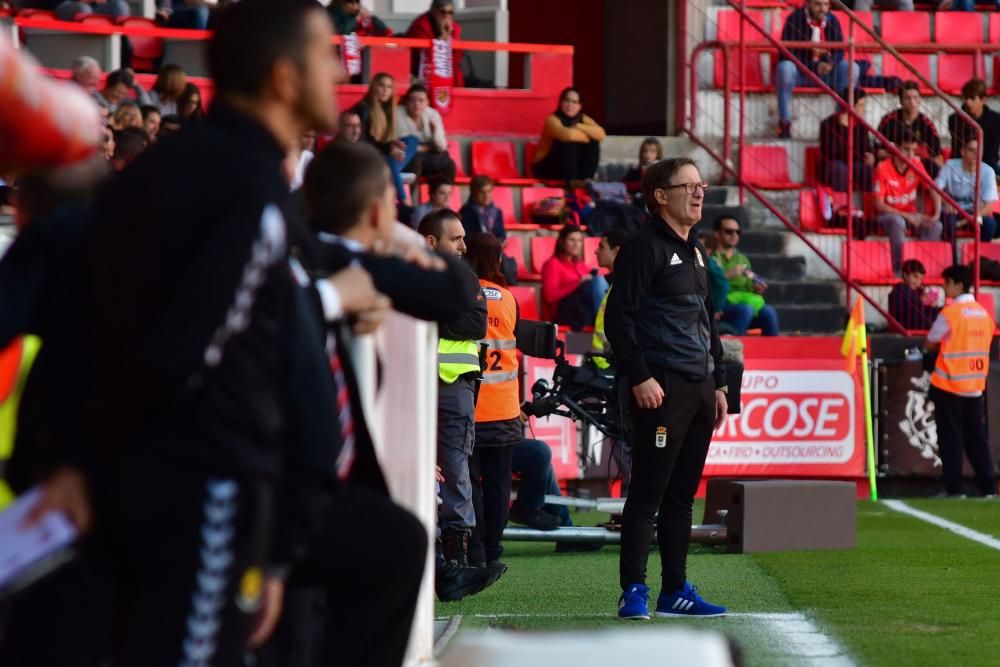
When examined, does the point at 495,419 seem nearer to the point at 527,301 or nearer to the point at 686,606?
the point at 686,606

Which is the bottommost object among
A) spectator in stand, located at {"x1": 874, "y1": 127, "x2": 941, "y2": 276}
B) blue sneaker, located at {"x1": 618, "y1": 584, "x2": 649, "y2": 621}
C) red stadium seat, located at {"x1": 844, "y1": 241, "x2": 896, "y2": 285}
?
blue sneaker, located at {"x1": 618, "y1": 584, "x2": 649, "y2": 621}

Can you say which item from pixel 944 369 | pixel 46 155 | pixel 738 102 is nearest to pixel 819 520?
pixel 944 369

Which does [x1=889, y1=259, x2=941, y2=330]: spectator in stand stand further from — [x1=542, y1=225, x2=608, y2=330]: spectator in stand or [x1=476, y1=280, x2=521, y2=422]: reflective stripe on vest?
[x1=476, y1=280, x2=521, y2=422]: reflective stripe on vest

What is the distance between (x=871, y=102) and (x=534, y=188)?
4.76 metres

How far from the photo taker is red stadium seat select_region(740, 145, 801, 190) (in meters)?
21.4

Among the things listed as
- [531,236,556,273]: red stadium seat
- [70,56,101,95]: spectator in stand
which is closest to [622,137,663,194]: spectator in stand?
[531,236,556,273]: red stadium seat

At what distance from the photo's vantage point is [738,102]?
22047 millimetres

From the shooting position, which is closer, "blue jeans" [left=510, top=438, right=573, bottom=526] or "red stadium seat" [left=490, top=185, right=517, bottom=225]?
"blue jeans" [left=510, top=438, right=573, bottom=526]

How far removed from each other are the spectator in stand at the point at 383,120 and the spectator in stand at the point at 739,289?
10.5 ft

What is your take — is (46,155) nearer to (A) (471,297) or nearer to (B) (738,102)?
(A) (471,297)

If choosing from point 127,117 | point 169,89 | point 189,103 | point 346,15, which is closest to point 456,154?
point 346,15

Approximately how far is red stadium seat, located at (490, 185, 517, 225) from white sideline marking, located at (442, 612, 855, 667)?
1171 cm

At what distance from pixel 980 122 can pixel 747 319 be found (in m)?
5.36

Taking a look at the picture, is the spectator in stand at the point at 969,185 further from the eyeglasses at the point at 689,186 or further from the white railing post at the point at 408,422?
the white railing post at the point at 408,422
